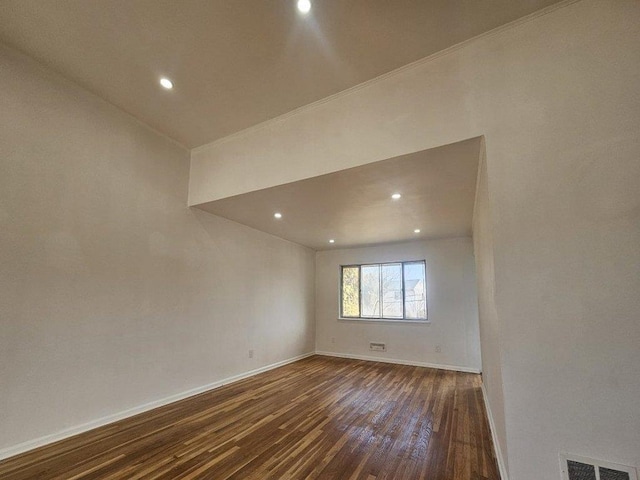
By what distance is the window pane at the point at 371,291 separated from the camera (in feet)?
20.3

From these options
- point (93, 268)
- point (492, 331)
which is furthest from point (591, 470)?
point (93, 268)

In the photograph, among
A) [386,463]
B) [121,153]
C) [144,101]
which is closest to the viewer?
[386,463]

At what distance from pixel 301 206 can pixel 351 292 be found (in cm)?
340

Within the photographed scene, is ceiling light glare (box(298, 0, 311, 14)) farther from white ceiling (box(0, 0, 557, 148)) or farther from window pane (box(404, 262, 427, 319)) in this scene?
window pane (box(404, 262, 427, 319))

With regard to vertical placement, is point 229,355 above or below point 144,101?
below

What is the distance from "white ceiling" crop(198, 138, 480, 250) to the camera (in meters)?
2.53

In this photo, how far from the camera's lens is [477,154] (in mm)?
2281

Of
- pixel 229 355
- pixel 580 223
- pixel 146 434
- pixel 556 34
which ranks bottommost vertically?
pixel 146 434

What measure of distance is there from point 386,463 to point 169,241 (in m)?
3.23

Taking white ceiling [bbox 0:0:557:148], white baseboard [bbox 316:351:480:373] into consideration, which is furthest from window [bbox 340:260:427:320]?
white ceiling [bbox 0:0:557:148]

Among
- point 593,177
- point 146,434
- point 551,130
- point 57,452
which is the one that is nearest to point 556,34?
point 551,130

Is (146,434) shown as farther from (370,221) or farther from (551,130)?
(551,130)

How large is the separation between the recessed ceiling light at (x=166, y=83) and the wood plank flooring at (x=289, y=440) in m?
3.17

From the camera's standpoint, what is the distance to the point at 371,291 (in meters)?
6.28
